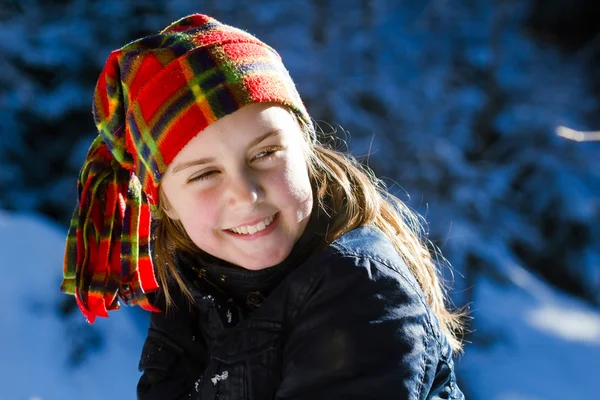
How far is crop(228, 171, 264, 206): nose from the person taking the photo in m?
1.36

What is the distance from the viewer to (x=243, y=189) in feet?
4.45

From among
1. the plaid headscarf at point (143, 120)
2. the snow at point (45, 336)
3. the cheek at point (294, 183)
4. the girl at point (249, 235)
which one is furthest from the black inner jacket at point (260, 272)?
the snow at point (45, 336)

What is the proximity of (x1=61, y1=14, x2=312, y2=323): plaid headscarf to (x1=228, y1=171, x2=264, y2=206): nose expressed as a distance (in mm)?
141

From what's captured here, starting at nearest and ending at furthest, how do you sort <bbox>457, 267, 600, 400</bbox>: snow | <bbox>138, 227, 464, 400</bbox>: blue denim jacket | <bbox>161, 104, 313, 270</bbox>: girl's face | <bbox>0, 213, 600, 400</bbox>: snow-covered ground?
<bbox>138, 227, 464, 400</bbox>: blue denim jacket
<bbox>161, 104, 313, 270</bbox>: girl's face
<bbox>0, 213, 600, 400</bbox>: snow-covered ground
<bbox>457, 267, 600, 400</bbox>: snow

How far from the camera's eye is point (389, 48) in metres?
5.42

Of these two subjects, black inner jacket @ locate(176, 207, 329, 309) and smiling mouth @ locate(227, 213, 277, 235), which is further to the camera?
black inner jacket @ locate(176, 207, 329, 309)

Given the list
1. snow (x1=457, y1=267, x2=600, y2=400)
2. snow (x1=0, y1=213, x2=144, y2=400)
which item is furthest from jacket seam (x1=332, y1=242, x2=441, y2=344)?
snow (x1=457, y1=267, x2=600, y2=400)

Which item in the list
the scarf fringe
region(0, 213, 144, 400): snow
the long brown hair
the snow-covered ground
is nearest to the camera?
the long brown hair

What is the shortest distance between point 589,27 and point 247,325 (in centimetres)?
653

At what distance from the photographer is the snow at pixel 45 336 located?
266 centimetres

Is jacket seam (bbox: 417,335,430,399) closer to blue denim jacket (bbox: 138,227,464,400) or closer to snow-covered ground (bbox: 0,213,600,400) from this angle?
blue denim jacket (bbox: 138,227,464,400)

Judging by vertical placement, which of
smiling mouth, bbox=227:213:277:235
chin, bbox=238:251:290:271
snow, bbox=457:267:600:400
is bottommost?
snow, bbox=457:267:600:400

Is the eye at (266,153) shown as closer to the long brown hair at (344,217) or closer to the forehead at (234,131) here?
the forehead at (234,131)

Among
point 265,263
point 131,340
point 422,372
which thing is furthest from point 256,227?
point 131,340
